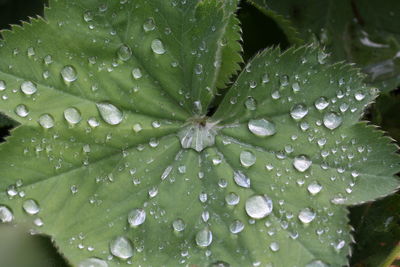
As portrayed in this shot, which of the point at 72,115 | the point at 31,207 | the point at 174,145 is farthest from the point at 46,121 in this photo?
the point at 174,145

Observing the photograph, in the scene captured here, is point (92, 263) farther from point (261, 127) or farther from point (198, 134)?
point (261, 127)

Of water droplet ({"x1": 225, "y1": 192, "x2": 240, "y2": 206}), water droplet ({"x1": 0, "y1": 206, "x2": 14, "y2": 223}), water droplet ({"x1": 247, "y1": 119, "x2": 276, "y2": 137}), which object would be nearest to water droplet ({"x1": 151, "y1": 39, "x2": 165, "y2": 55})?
water droplet ({"x1": 247, "y1": 119, "x2": 276, "y2": 137})

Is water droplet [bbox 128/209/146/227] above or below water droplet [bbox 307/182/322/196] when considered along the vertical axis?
above

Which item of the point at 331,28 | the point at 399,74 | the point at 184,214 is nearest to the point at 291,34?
the point at 331,28

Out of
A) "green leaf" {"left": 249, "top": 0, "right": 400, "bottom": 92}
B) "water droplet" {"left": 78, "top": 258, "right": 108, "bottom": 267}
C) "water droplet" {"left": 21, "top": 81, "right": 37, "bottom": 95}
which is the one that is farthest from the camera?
"green leaf" {"left": 249, "top": 0, "right": 400, "bottom": 92}

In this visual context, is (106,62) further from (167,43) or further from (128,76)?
(167,43)

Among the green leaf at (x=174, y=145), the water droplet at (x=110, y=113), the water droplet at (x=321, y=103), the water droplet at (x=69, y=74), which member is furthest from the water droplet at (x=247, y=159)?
the water droplet at (x=69, y=74)

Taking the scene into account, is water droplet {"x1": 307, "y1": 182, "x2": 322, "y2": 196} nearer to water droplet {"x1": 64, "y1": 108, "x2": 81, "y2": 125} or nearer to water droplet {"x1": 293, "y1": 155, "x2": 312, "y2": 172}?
water droplet {"x1": 293, "y1": 155, "x2": 312, "y2": 172}
